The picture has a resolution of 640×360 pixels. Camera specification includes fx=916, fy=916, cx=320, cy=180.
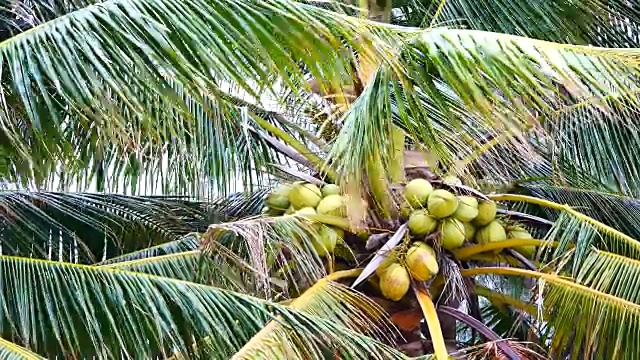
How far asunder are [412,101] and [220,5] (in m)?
0.54

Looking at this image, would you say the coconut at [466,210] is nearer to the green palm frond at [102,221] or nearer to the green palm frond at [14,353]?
the green palm frond at [102,221]

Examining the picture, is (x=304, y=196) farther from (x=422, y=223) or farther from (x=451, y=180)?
(x=451, y=180)

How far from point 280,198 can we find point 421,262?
1.91 ft

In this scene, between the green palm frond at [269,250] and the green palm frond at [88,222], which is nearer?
the green palm frond at [269,250]

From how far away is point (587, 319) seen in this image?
2.95 metres

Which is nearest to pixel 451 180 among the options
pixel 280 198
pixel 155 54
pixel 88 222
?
pixel 280 198

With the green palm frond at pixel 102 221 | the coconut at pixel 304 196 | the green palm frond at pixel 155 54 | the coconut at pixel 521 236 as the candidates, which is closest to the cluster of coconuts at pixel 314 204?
the coconut at pixel 304 196

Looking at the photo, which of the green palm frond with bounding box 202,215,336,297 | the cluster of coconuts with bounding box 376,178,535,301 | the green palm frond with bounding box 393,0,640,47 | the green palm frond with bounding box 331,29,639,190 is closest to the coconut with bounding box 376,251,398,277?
the cluster of coconuts with bounding box 376,178,535,301

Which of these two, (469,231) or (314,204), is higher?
(314,204)

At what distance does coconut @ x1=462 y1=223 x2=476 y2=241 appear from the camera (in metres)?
3.27

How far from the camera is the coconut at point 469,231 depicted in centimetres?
327

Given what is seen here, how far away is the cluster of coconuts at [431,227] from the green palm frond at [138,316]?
0.61 metres

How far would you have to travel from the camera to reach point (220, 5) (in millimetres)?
2303

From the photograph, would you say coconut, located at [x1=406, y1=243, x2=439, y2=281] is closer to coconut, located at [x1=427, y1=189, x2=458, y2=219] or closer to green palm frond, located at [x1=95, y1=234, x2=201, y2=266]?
coconut, located at [x1=427, y1=189, x2=458, y2=219]
